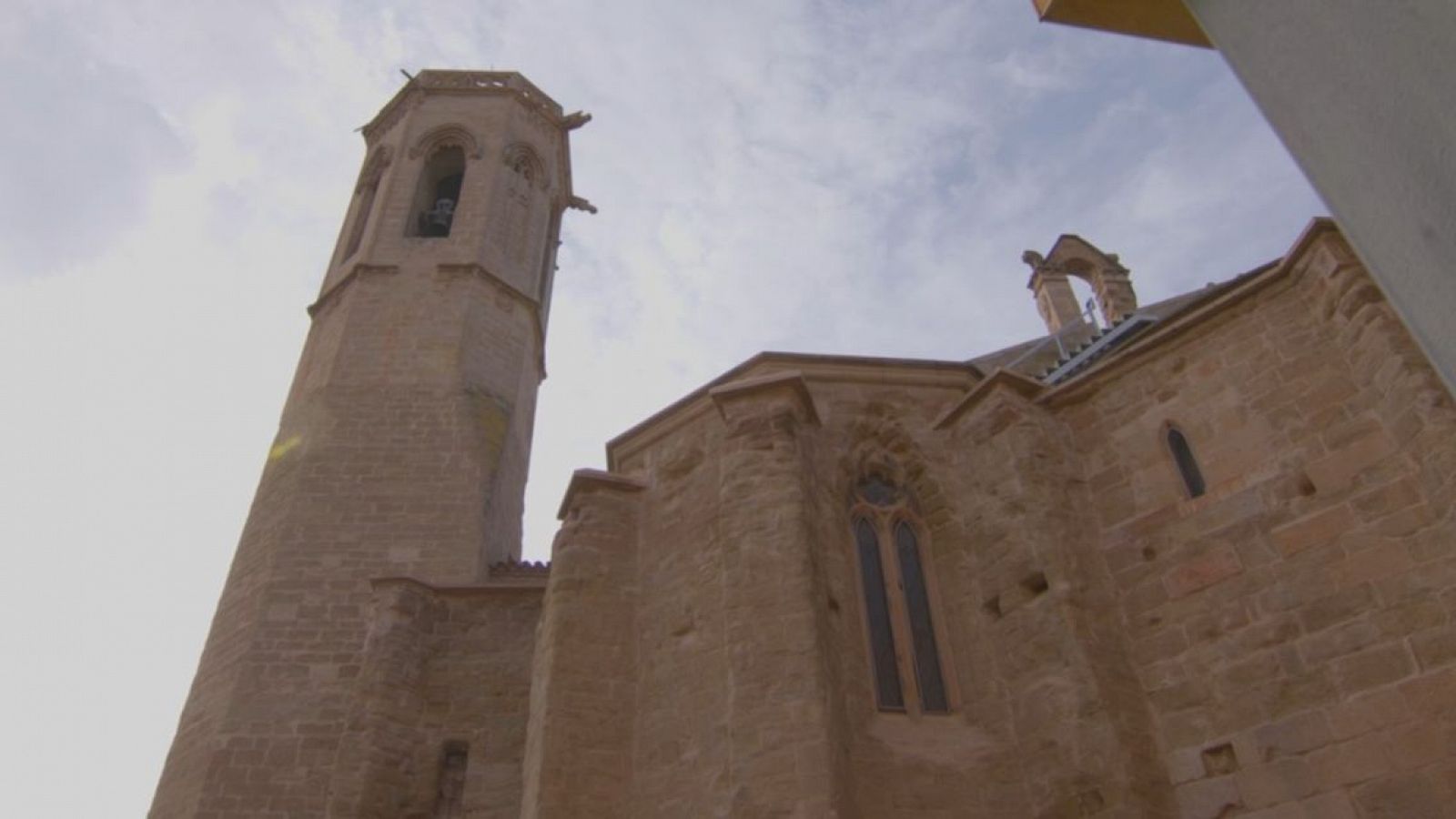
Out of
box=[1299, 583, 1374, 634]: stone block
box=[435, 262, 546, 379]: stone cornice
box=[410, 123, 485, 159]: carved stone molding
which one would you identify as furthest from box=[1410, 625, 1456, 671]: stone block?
box=[410, 123, 485, 159]: carved stone molding

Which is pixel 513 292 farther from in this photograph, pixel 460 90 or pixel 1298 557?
pixel 1298 557

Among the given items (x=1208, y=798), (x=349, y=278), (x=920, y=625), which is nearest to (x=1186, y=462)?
(x=920, y=625)

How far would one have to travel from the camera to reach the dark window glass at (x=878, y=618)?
23.3 feet

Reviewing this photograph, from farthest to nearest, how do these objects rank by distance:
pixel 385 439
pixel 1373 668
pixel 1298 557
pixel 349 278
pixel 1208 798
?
pixel 349 278
pixel 385 439
pixel 1298 557
pixel 1208 798
pixel 1373 668

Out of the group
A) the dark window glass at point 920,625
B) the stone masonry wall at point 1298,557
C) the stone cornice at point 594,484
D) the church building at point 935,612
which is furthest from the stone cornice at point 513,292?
the stone masonry wall at point 1298,557

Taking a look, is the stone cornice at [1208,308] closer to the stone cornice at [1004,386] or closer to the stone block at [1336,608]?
the stone cornice at [1004,386]

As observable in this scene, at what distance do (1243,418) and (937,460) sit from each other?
7.77 feet

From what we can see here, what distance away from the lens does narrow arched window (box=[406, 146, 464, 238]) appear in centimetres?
1697

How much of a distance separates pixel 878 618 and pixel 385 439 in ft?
25.4

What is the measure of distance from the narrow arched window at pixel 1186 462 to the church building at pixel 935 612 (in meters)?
0.03

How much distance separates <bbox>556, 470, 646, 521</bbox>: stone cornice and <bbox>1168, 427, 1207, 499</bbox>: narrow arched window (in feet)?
14.4

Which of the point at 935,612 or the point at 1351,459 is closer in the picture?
the point at 1351,459

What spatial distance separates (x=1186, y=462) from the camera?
723 cm

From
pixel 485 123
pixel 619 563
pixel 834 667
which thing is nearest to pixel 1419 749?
pixel 834 667
